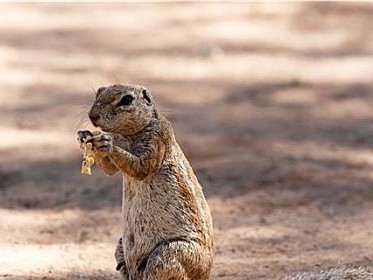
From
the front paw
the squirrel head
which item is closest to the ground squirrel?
the squirrel head

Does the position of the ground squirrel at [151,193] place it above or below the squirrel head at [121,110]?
below

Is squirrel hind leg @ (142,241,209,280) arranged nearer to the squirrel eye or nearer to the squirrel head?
the squirrel head

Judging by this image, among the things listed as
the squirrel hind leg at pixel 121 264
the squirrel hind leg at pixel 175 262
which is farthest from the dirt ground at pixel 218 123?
the squirrel hind leg at pixel 175 262

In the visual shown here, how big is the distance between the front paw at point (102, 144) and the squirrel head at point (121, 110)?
152mm

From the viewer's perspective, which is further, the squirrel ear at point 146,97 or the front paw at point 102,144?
the squirrel ear at point 146,97

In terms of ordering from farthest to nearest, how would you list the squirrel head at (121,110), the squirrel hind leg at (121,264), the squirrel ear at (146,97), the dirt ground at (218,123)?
the dirt ground at (218,123), the squirrel hind leg at (121,264), the squirrel ear at (146,97), the squirrel head at (121,110)

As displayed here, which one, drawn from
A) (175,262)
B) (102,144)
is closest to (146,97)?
(102,144)

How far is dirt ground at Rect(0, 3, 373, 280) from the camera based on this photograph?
26.0 feet

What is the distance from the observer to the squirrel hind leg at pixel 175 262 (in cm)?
558

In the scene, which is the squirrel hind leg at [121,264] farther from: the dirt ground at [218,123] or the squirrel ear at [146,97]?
the dirt ground at [218,123]

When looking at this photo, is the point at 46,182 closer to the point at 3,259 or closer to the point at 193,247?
the point at 3,259

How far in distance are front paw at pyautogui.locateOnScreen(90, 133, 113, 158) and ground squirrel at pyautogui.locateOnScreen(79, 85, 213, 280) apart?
105 millimetres

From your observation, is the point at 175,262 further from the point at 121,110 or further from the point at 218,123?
the point at 218,123

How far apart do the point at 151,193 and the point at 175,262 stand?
1.21 feet
